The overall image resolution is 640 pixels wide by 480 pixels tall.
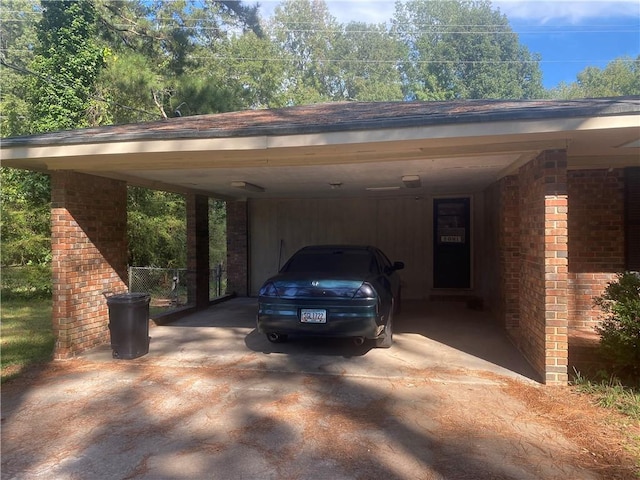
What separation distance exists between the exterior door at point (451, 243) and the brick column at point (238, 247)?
492 cm

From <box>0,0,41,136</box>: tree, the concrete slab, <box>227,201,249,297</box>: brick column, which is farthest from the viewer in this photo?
<box>0,0,41,136</box>: tree

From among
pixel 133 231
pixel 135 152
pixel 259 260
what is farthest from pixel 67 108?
pixel 135 152

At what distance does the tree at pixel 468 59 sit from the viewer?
36.4m

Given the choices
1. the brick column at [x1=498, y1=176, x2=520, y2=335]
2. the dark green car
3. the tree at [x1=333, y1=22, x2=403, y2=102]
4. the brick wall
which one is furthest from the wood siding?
the tree at [x1=333, y1=22, x2=403, y2=102]

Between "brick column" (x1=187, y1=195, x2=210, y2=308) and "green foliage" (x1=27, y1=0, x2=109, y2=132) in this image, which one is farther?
"green foliage" (x1=27, y1=0, x2=109, y2=132)

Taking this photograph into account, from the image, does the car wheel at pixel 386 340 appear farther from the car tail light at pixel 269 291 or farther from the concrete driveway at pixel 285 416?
the car tail light at pixel 269 291

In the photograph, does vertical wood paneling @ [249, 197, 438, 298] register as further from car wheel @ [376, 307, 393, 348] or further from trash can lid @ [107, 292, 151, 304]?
trash can lid @ [107, 292, 151, 304]

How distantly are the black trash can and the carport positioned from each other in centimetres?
69

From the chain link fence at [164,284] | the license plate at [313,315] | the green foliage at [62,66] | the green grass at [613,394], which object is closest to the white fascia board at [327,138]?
the license plate at [313,315]

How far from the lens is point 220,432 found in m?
3.80

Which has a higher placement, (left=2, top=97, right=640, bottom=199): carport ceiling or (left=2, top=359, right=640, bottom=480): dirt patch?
(left=2, top=97, right=640, bottom=199): carport ceiling

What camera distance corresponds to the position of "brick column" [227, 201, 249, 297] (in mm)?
11898

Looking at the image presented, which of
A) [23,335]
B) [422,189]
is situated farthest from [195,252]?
[422,189]

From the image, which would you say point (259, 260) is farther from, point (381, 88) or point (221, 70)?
point (381, 88)
